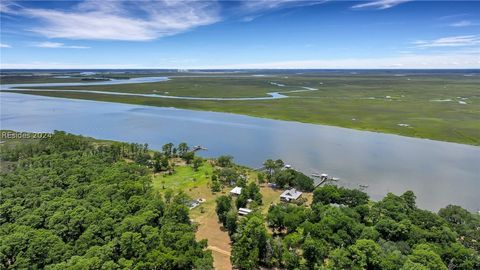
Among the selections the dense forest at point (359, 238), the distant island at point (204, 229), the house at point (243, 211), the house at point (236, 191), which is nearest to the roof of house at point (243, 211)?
the house at point (243, 211)

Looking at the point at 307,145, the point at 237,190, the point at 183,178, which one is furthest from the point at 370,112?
the point at 183,178

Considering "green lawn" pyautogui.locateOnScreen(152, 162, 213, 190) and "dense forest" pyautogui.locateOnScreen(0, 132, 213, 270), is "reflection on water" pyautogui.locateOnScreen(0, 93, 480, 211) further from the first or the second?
"dense forest" pyautogui.locateOnScreen(0, 132, 213, 270)

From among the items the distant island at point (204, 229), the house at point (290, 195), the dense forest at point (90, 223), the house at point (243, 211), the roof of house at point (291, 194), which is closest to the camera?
the dense forest at point (90, 223)

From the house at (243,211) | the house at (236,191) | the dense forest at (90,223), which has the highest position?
the dense forest at (90,223)

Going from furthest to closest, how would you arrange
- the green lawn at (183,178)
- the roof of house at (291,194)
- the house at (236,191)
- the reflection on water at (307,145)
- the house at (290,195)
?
the reflection on water at (307,145)
the green lawn at (183,178)
the house at (236,191)
the roof of house at (291,194)
the house at (290,195)

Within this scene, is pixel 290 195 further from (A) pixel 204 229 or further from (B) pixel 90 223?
(B) pixel 90 223

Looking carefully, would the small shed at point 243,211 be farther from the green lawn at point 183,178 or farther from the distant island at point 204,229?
the green lawn at point 183,178

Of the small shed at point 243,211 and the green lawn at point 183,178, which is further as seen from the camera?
the green lawn at point 183,178

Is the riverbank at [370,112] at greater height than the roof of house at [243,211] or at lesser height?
greater

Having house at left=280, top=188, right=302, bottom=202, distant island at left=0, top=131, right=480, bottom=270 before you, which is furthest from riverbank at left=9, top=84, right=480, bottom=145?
distant island at left=0, top=131, right=480, bottom=270
